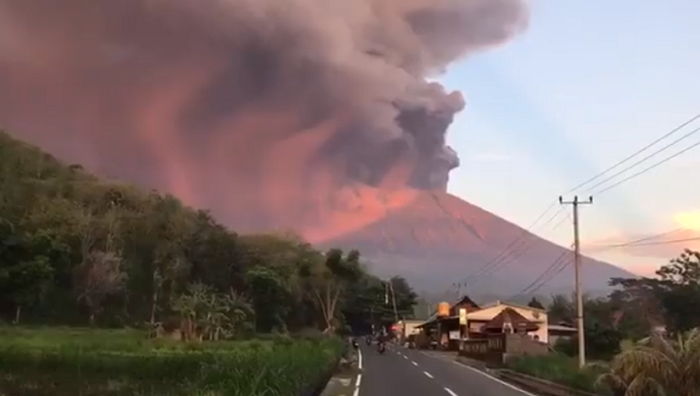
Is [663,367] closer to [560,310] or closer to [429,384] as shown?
[429,384]

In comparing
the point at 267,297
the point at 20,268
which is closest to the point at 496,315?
the point at 267,297

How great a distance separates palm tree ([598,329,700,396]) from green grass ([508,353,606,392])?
13.5ft

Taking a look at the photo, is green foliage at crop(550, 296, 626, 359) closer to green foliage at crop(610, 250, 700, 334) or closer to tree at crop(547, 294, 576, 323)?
green foliage at crop(610, 250, 700, 334)

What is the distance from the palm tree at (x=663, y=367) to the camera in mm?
15297

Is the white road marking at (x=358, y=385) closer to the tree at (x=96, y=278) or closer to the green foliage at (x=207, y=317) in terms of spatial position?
the green foliage at (x=207, y=317)

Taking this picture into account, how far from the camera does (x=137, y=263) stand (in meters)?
81.9

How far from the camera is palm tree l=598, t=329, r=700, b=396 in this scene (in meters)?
15.3

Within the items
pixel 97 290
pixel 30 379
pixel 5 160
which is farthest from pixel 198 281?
pixel 30 379

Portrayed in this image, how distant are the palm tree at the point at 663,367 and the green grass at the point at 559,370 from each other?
412 centimetres

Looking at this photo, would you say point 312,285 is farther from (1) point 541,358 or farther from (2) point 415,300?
(1) point 541,358

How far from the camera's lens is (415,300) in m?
138

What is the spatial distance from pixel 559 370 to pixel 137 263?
200 feet

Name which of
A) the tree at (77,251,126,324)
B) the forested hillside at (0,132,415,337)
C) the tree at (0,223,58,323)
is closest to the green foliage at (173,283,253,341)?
the forested hillside at (0,132,415,337)

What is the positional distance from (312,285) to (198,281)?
15855 millimetres
